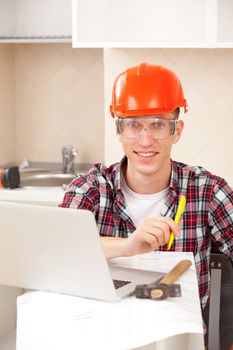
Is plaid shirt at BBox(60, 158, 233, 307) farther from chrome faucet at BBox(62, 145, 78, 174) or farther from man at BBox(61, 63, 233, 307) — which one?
chrome faucet at BBox(62, 145, 78, 174)

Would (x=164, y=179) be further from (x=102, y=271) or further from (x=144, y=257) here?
(x=102, y=271)

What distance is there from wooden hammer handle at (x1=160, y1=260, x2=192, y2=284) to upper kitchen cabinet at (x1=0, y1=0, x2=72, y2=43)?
239cm

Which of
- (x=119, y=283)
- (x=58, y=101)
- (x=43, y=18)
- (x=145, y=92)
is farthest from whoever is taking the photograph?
(x=58, y=101)

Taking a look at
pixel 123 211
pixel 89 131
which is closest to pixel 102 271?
pixel 123 211

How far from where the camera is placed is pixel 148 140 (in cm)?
176

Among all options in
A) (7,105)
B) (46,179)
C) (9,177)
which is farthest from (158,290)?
(7,105)

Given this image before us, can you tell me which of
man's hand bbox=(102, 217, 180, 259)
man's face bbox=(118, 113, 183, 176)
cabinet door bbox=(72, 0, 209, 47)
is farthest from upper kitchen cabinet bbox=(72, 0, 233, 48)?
man's hand bbox=(102, 217, 180, 259)

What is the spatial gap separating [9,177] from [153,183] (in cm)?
154

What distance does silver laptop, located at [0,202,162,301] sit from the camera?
1.17 metres

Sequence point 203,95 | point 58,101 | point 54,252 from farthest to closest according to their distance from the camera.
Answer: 1. point 58,101
2. point 203,95
3. point 54,252

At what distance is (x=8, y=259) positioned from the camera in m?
1.23

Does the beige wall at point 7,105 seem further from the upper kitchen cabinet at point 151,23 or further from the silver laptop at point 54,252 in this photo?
A: the silver laptop at point 54,252

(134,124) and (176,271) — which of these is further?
(134,124)

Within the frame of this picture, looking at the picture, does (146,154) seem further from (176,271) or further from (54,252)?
(54,252)
